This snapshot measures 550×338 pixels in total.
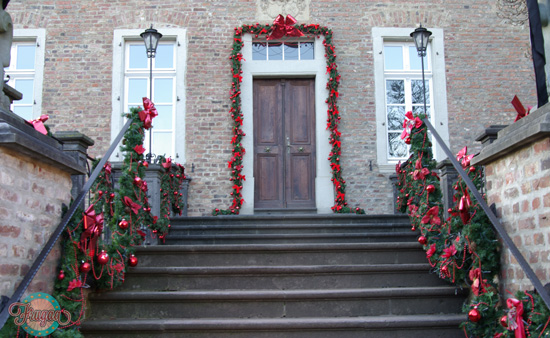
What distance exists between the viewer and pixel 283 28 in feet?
29.5

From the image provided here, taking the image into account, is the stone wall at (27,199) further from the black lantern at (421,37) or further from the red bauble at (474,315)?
the black lantern at (421,37)

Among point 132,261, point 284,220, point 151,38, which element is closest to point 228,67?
point 151,38

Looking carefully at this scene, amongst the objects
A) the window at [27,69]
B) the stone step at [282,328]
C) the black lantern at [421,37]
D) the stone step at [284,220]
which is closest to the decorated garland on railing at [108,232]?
the stone step at [282,328]

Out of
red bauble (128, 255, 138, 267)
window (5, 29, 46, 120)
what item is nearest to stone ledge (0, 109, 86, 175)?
red bauble (128, 255, 138, 267)

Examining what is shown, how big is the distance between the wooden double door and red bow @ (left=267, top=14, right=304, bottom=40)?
70 cm

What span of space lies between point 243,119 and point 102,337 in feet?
17.0

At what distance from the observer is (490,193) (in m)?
4.13

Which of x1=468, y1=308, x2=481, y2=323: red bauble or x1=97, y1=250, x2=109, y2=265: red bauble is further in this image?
x1=97, y1=250, x2=109, y2=265: red bauble

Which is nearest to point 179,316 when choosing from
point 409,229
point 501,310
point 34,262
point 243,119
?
point 34,262

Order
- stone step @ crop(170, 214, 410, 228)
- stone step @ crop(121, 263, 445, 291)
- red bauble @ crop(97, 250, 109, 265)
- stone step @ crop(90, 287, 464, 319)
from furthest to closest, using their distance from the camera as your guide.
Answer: stone step @ crop(170, 214, 410, 228) → stone step @ crop(121, 263, 445, 291) → stone step @ crop(90, 287, 464, 319) → red bauble @ crop(97, 250, 109, 265)

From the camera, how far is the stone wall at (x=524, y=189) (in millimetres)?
3311

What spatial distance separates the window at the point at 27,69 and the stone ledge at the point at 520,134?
7019 mm

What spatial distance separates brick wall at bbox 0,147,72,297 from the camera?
3.34 metres

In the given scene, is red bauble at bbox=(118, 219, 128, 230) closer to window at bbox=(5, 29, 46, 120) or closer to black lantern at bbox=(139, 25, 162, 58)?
black lantern at bbox=(139, 25, 162, 58)
